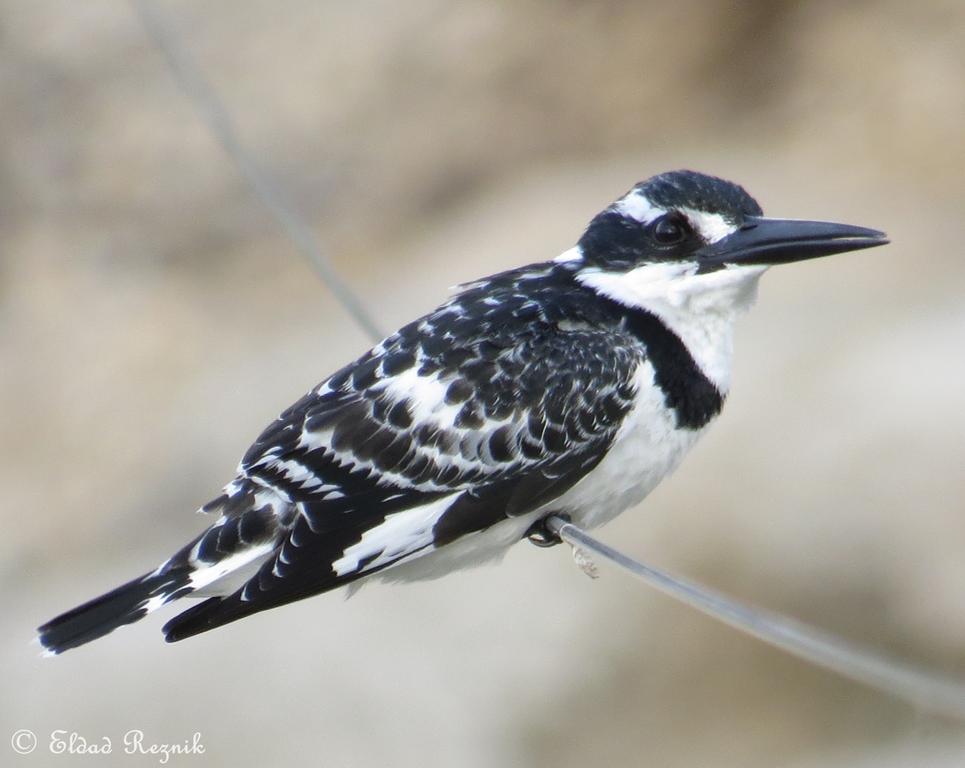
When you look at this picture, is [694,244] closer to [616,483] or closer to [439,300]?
[616,483]

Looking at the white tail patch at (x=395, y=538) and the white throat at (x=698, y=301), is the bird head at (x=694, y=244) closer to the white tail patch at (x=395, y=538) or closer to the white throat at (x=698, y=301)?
the white throat at (x=698, y=301)

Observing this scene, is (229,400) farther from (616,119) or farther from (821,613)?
(821,613)

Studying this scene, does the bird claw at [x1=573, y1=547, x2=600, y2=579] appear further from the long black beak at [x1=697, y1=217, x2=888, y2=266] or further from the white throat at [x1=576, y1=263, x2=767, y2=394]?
the long black beak at [x1=697, y1=217, x2=888, y2=266]

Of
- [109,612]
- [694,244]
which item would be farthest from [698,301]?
[109,612]

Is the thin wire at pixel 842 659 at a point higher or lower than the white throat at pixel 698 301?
lower

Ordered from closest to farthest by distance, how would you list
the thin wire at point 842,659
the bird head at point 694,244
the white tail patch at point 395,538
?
the thin wire at point 842,659, the white tail patch at point 395,538, the bird head at point 694,244

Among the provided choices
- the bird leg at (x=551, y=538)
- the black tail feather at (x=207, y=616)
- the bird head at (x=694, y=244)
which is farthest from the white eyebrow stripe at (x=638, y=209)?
the black tail feather at (x=207, y=616)

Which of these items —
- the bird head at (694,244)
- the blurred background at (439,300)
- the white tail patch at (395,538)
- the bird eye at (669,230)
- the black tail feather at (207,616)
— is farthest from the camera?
the blurred background at (439,300)
